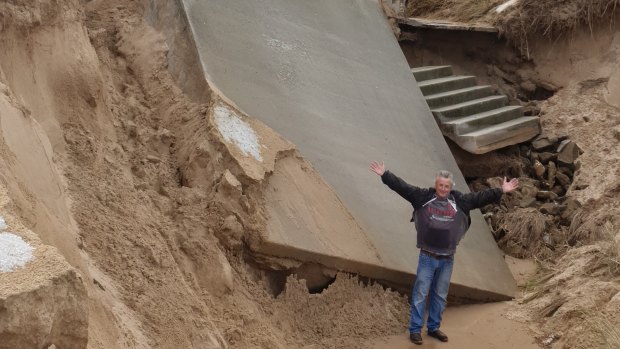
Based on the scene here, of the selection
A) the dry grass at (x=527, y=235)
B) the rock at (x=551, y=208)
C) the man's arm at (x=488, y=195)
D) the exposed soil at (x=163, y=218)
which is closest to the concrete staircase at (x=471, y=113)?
the rock at (x=551, y=208)

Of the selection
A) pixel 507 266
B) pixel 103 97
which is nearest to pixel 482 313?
pixel 507 266

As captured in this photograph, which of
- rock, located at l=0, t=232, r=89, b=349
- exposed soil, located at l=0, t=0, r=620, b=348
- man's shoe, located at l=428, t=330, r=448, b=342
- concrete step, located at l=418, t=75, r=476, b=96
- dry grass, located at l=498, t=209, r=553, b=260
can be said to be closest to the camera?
rock, located at l=0, t=232, r=89, b=349

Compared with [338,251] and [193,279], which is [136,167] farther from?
[338,251]

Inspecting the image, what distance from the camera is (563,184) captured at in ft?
25.7

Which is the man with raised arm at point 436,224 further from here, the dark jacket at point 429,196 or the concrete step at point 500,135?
the concrete step at point 500,135

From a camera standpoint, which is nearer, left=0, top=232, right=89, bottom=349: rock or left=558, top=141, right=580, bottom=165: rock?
left=0, top=232, right=89, bottom=349: rock

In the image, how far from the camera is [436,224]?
534 centimetres

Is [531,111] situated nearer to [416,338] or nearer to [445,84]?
[445,84]

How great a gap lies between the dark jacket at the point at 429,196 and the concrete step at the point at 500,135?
2373 millimetres

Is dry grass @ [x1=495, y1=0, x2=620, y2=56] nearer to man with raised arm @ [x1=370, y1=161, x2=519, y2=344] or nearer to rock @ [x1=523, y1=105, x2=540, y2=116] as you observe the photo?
rock @ [x1=523, y1=105, x2=540, y2=116]

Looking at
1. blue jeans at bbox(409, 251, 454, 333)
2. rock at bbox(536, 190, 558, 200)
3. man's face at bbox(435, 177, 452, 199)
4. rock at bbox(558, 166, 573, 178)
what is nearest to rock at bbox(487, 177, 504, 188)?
rock at bbox(536, 190, 558, 200)

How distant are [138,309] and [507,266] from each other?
3.68 m

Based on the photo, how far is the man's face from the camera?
5336 mm

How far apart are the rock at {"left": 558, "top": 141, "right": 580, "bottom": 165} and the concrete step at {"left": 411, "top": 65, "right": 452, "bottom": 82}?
5.11ft
